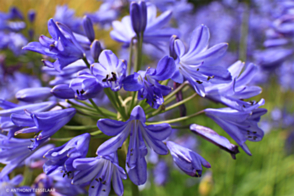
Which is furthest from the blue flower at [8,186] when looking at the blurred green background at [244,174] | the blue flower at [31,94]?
the blurred green background at [244,174]

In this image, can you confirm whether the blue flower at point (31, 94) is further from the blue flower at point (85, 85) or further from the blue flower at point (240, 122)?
the blue flower at point (240, 122)

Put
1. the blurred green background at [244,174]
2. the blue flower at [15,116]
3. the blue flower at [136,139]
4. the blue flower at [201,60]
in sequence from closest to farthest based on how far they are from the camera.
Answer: the blue flower at [136,139]
the blue flower at [15,116]
the blue flower at [201,60]
the blurred green background at [244,174]

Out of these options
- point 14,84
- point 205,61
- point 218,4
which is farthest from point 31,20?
point 218,4

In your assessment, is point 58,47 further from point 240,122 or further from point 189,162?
point 240,122

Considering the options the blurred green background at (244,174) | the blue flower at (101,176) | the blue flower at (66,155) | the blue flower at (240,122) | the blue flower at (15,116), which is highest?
the blue flower at (15,116)

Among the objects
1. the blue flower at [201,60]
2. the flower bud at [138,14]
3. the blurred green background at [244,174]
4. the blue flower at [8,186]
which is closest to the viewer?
the blue flower at [201,60]
